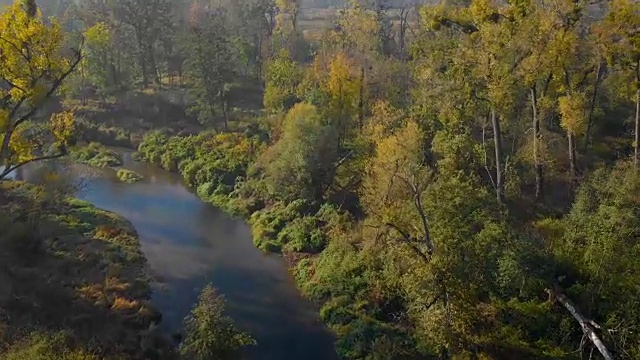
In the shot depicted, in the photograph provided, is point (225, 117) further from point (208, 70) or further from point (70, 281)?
point (70, 281)

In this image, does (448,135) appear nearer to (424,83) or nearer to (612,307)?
(424,83)

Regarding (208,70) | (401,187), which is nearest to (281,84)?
(208,70)

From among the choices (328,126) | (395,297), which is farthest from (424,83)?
(395,297)

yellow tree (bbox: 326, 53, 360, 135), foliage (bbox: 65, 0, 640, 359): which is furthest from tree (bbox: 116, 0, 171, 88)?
yellow tree (bbox: 326, 53, 360, 135)

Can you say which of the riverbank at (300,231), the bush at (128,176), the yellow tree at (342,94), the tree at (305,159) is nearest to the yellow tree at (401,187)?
the riverbank at (300,231)

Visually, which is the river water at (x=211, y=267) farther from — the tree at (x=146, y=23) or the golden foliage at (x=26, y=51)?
the tree at (x=146, y=23)

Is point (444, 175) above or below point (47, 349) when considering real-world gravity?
above

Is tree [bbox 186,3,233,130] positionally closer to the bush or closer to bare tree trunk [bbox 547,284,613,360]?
the bush
